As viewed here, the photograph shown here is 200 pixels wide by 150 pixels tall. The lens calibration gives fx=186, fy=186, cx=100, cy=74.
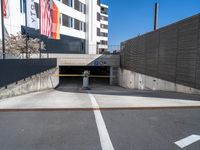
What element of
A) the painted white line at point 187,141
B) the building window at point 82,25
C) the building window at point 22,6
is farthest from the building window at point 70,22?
the painted white line at point 187,141

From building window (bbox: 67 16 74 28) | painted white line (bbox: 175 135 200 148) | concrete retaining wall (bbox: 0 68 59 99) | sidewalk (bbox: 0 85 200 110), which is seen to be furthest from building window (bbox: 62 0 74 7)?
→ painted white line (bbox: 175 135 200 148)

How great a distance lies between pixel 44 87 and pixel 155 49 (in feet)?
30.2

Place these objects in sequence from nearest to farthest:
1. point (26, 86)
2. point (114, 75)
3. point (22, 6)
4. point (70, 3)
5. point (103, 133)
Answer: point (103, 133), point (26, 86), point (22, 6), point (114, 75), point (70, 3)

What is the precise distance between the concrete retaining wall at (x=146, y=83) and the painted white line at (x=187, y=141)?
19.3 feet

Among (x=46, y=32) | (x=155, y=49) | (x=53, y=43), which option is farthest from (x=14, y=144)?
(x=53, y=43)

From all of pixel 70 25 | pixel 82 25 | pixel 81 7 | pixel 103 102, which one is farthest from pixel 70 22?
pixel 103 102

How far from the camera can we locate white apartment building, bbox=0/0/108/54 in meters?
19.3

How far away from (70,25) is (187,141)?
2958 centimetres

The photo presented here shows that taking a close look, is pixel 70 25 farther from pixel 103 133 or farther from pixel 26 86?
pixel 103 133

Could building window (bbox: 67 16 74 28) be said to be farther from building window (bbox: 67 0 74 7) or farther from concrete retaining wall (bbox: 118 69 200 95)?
concrete retaining wall (bbox: 118 69 200 95)

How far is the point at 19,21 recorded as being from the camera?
1989cm

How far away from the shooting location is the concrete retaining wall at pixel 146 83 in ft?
34.3

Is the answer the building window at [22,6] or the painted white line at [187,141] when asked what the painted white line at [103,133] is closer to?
the painted white line at [187,141]

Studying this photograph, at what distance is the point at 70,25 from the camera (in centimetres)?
3078
